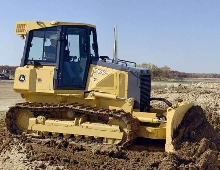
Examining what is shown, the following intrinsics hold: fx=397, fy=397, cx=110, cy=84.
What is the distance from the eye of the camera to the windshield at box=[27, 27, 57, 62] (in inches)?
449

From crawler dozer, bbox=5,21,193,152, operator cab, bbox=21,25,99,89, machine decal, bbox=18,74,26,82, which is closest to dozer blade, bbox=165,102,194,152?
crawler dozer, bbox=5,21,193,152

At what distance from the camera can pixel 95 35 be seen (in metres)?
12.0

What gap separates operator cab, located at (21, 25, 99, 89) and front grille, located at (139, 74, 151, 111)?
5.29 feet

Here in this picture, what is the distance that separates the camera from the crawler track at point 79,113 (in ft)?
33.3

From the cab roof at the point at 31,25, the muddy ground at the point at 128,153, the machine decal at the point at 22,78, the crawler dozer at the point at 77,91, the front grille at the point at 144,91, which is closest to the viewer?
the muddy ground at the point at 128,153

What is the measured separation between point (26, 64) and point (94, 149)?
12.1ft

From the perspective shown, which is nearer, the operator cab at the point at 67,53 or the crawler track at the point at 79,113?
the crawler track at the point at 79,113

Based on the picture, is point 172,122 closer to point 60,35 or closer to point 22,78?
point 60,35

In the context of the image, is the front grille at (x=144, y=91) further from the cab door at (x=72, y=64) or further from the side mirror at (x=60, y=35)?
the side mirror at (x=60, y=35)

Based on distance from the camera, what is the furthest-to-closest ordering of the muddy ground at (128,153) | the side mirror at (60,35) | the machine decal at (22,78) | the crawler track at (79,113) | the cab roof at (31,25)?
the machine decal at (22,78), the cab roof at (31,25), the side mirror at (60,35), the crawler track at (79,113), the muddy ground at (128,153)

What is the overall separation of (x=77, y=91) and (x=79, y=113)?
2.14 feet

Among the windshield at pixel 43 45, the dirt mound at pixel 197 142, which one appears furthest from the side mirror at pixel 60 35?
the dirt mound at pixel 197 142

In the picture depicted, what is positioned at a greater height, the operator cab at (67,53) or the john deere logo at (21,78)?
the operator cab at (67,53)

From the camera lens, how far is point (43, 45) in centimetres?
1159
